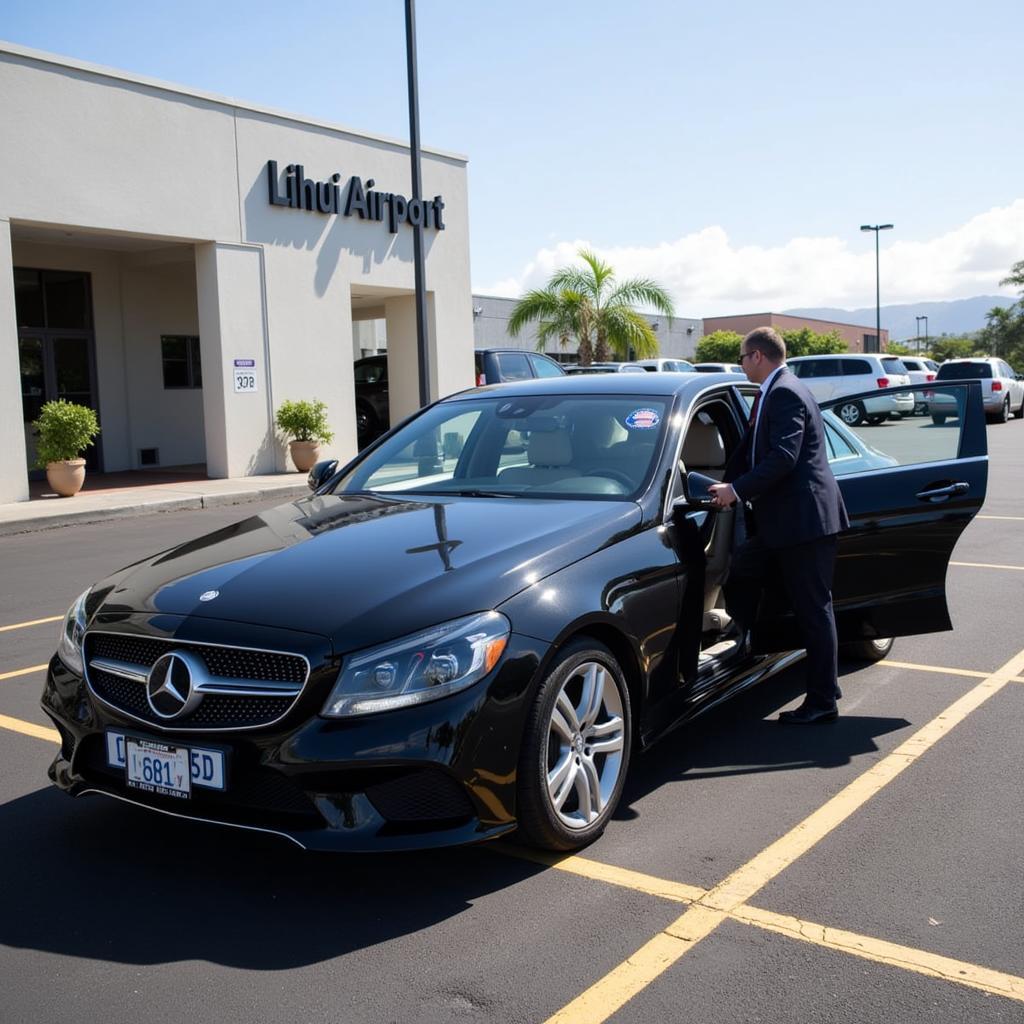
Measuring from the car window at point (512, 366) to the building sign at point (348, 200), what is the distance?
2791 millimetres

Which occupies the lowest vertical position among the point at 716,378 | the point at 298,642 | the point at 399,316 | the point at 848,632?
the point at 848,632

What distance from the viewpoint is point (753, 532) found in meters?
5.03

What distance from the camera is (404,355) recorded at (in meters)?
22.5

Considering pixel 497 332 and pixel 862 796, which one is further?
pixel 497 332

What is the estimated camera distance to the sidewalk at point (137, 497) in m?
13.6

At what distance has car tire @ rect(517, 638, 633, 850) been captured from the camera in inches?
137

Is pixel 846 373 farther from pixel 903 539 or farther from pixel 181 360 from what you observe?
pixel 903 539

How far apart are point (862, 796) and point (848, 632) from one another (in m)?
1.17

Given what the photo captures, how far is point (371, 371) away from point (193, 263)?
455 centimetres

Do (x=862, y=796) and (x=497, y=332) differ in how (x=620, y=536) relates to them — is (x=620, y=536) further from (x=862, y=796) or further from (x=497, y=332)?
(x=497, y=332)

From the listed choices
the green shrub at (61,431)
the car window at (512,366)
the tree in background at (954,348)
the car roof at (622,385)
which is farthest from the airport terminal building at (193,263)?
the tree in background at (954,348)

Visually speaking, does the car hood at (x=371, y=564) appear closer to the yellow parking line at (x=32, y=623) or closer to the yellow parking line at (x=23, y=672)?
the yellow parking line at (x=23, y=672)

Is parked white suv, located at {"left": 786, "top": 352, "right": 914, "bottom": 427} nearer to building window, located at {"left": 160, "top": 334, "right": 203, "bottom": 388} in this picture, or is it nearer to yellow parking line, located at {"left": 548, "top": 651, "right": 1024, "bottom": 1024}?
building window, located at {"left": 160, "top": 334, "right": 203, "bottom": 388}

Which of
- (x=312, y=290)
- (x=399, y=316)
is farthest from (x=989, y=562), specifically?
(x=399, y=316)
